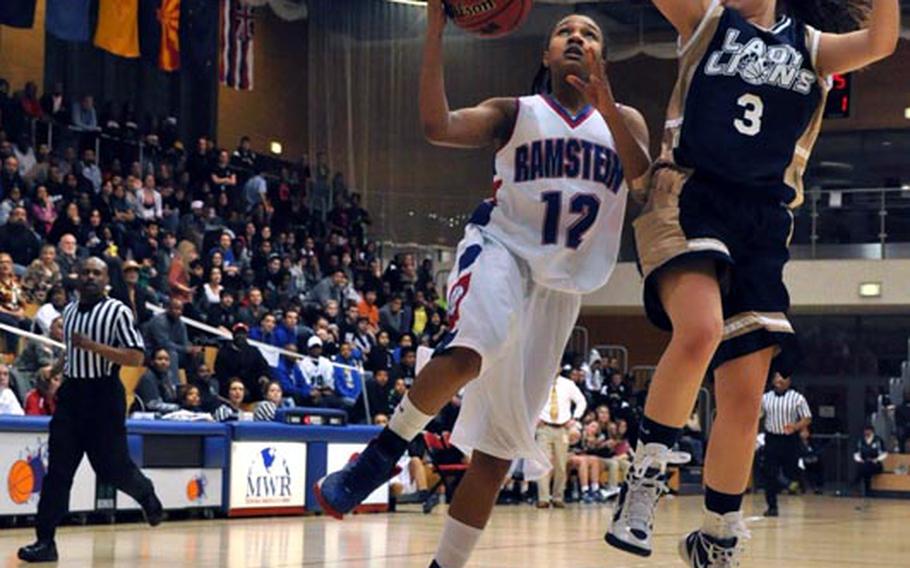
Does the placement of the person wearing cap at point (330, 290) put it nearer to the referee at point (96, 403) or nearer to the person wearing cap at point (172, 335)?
the person wearing cap at point (172, 335)

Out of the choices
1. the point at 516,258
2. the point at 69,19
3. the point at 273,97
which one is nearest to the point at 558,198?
the point at 516,258

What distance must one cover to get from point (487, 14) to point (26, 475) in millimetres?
7305

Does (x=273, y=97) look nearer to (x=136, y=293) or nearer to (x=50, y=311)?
(x=136, y=293)

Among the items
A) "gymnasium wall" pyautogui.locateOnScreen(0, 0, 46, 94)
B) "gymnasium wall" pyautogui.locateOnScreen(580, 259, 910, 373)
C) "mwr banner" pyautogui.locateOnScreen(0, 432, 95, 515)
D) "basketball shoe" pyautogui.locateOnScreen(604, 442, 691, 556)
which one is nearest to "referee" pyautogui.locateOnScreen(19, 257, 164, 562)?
"mwr banner" pyautogui.locateOnScreen(0, 432, 95, 515)

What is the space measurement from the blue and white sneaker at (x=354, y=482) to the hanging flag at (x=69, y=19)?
55.2 ft

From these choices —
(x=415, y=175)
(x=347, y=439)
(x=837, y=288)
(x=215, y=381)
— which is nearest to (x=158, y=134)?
(x=415, y=175)

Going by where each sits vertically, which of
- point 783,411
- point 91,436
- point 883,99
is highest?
point 883,99

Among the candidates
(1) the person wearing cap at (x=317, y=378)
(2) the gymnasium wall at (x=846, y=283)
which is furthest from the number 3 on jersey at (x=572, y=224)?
(2) the gymnasium wall at (x=846, y=283)

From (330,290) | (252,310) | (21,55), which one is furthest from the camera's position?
(21,55)

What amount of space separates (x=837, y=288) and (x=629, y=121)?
22969 mm

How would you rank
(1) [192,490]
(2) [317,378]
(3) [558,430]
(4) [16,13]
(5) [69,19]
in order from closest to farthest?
(1) [192,490]
(2) [317,378]
(3) [558,430]
(4) [16,13]
(5) [69,19]

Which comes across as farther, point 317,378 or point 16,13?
point 16,13

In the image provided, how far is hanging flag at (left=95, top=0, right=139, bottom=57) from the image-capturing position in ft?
70.7

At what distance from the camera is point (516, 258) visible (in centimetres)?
575
